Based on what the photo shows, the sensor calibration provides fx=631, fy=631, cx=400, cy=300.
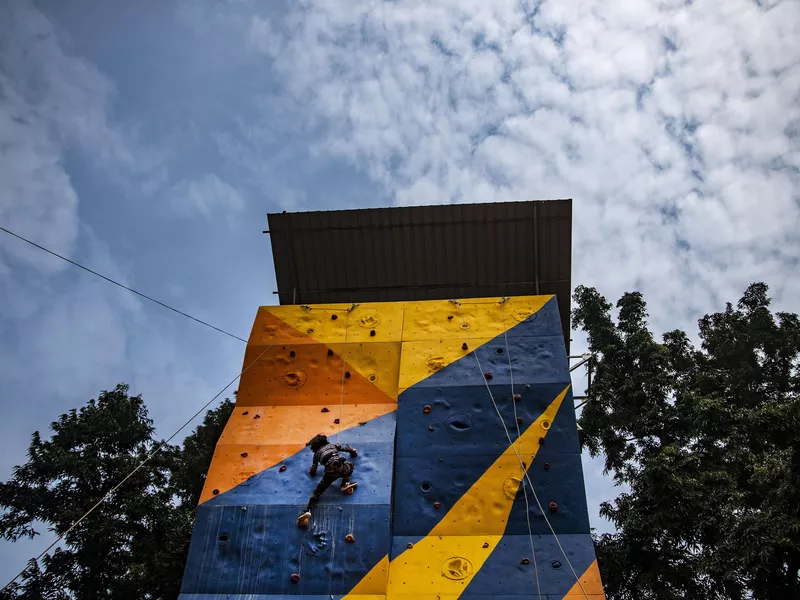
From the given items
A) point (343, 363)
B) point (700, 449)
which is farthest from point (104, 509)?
point (700, 449)

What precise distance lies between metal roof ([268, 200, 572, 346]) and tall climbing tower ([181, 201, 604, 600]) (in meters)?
0.06

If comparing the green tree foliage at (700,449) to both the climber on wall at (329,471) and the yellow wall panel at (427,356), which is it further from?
the climber on wall at (329,471)

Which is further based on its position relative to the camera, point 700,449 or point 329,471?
point 700,449

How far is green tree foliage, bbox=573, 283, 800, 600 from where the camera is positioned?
37.7 ft

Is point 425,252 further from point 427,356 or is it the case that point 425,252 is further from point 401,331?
point 427,356

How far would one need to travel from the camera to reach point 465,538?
302 inches

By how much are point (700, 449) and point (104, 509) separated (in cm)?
1377

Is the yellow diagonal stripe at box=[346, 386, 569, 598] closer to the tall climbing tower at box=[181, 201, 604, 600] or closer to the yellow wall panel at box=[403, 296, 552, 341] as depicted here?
the tall climbing tower at box=[181, 201, 604, 600]

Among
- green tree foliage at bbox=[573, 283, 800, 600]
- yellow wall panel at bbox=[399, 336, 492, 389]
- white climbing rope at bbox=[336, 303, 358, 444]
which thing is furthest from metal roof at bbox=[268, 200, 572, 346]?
green tree foliage at bbox=[573, 283, 800, 600]

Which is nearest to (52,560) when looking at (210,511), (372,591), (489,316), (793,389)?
(210,511)

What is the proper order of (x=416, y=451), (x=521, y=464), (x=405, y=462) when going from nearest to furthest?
1. (x=521, y=464)
2. (x=405, y=462)
3. (x=416, y=451)

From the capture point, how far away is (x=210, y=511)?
7977 mm

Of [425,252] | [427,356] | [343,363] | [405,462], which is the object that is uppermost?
[425,252]

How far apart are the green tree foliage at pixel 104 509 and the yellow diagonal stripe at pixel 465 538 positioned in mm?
8538
